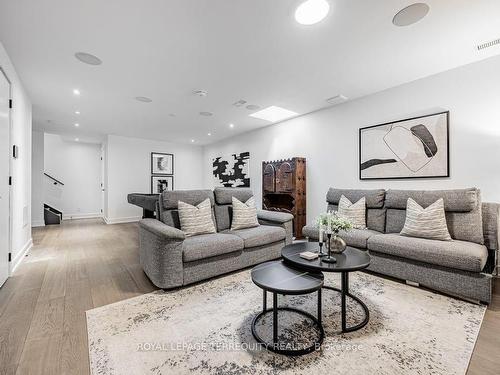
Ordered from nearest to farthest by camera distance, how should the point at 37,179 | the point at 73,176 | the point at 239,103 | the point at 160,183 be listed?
the point at 239,103 → the point at 37,179 → the point at 160,183 → the point at 73,176

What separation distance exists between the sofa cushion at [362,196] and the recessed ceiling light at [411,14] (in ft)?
6.52

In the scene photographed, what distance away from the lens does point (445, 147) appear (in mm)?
2916

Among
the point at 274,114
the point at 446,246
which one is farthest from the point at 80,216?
the point at 446,246

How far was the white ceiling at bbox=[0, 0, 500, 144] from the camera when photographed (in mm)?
1891

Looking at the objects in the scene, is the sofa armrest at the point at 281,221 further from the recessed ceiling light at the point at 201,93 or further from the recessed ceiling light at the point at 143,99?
the recessed ceiling light at the point at 143,99

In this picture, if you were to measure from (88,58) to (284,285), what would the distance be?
316 centimetres

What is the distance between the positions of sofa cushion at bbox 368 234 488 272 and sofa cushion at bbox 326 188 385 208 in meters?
0.70

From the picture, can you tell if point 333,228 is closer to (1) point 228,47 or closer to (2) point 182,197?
(2) point 182,197

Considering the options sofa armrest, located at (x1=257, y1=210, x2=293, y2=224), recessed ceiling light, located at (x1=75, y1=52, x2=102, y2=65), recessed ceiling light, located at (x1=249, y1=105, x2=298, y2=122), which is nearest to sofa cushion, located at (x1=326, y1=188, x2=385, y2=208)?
sofa armrest, located at (x1=257, y1=210, x2=293, y2=224)

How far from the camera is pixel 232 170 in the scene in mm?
6566

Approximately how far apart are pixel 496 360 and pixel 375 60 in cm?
285

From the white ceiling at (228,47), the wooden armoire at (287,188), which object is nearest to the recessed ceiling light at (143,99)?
the white ceiling at (228,47)

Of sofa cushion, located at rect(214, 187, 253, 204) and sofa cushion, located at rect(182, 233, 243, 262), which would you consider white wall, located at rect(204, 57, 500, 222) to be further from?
sofa cushion, located at rect(182, 233, 243, 262)

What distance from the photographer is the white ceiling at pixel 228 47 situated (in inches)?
74.4
